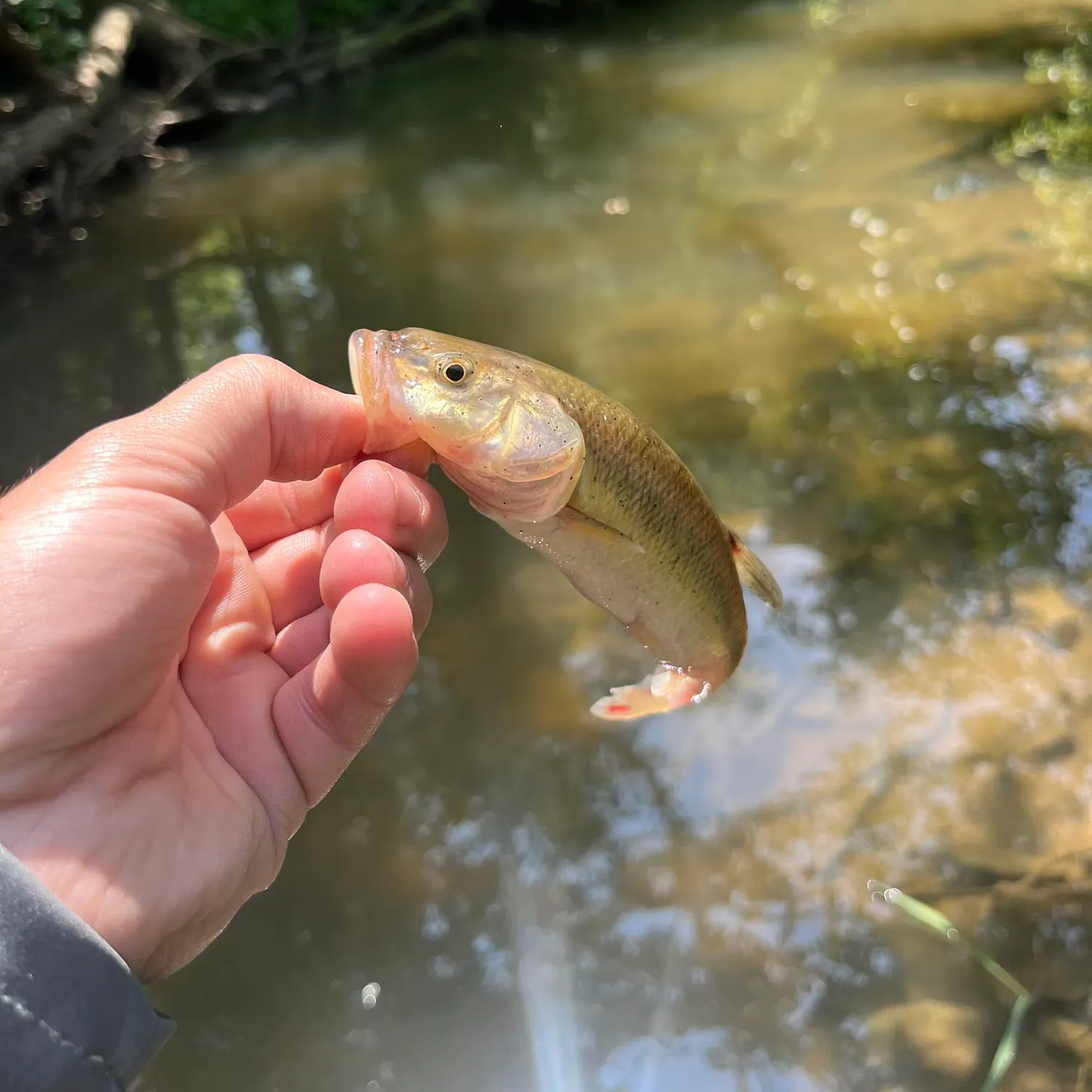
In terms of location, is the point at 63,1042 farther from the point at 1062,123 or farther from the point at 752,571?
the point at 1062,123

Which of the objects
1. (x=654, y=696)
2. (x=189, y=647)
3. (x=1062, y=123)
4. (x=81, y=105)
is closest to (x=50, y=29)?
(x=81, y=105)

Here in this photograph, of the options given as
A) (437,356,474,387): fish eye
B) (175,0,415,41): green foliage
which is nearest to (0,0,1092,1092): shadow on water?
(437,356,474,387): fish eye

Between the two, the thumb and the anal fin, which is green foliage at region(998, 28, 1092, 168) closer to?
the anal fin

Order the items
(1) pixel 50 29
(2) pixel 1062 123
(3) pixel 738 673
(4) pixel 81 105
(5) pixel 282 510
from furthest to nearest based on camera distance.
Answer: (1) pixel 50 29 < (4) pixel 81 105 < (2) pixel 1062 123 < (3) pixel 738 673 < (5) pixel 282 510

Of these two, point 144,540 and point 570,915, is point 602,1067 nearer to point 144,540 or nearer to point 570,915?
point 570,915

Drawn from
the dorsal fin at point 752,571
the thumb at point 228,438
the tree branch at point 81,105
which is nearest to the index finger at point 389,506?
the thumb at point 228,438

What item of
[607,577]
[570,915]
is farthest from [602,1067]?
[607,577]

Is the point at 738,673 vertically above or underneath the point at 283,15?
underneath
